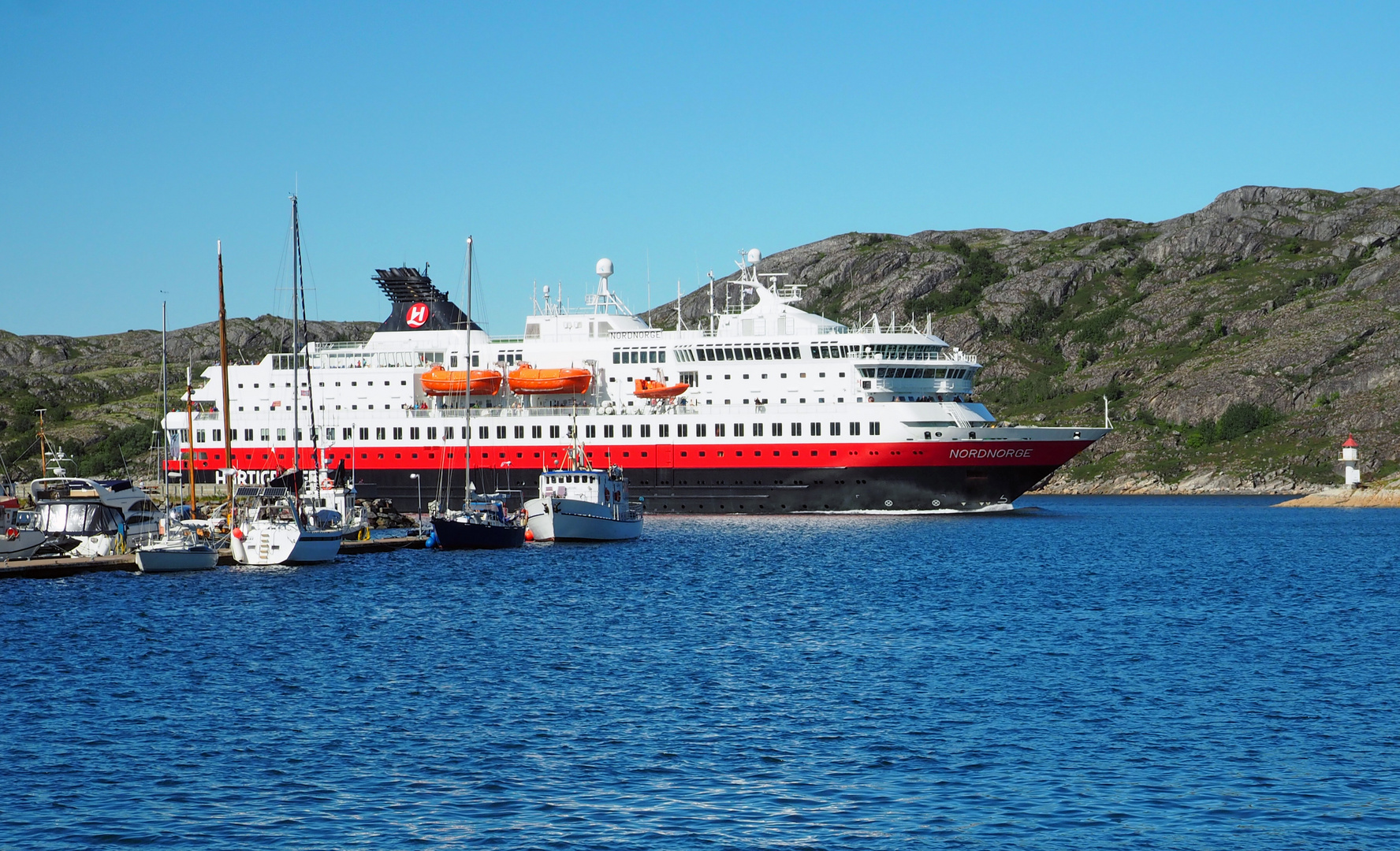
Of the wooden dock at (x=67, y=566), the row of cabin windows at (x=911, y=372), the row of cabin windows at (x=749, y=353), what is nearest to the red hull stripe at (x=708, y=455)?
the row of cabin windows at (x=911, y=372)

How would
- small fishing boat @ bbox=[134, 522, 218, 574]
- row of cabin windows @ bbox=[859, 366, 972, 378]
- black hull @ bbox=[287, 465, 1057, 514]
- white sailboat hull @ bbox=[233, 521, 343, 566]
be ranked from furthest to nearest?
row of cabin windows @ bbox=[859, 366, 972, 378] → black hull @ bbox=[287, 465, 1057, 514] → white sailboat hull @ bbox=[233, 521, 343, 566] → small fishing boat @ bbox=[134, 522, 218, 574]

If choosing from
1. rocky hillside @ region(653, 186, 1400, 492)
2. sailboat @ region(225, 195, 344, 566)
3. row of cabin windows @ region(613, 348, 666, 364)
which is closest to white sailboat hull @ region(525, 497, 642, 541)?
sailboat @ region(225, 195, 344, 566)

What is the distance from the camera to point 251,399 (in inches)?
3563

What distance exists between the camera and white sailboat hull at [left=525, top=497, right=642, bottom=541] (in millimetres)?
63562

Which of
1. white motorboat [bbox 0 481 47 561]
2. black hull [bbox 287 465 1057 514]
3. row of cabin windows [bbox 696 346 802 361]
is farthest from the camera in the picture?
row of cabin windows [bbox 696 346 802 361]

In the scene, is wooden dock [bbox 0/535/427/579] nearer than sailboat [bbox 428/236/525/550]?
Yes

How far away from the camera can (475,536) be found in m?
61.3

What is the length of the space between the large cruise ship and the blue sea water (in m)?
25.6

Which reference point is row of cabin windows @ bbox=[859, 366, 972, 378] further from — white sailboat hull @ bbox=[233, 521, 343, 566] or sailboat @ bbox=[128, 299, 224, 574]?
sailboat @ bbox=[128, 299, 224, 574]

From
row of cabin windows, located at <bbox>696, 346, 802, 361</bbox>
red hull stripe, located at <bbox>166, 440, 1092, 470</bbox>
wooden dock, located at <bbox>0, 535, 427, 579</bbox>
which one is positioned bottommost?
wooden dock, located at <bbox>0, 535, 427, 579</bbox>

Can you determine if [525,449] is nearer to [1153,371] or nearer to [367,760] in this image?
[367,760]

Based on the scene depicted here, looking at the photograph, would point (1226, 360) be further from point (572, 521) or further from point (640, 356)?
point (572, 521)

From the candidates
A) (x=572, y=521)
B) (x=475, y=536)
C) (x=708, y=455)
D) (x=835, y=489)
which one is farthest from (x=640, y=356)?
(x=475, y=536)

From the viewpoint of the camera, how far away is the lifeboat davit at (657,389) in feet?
265
